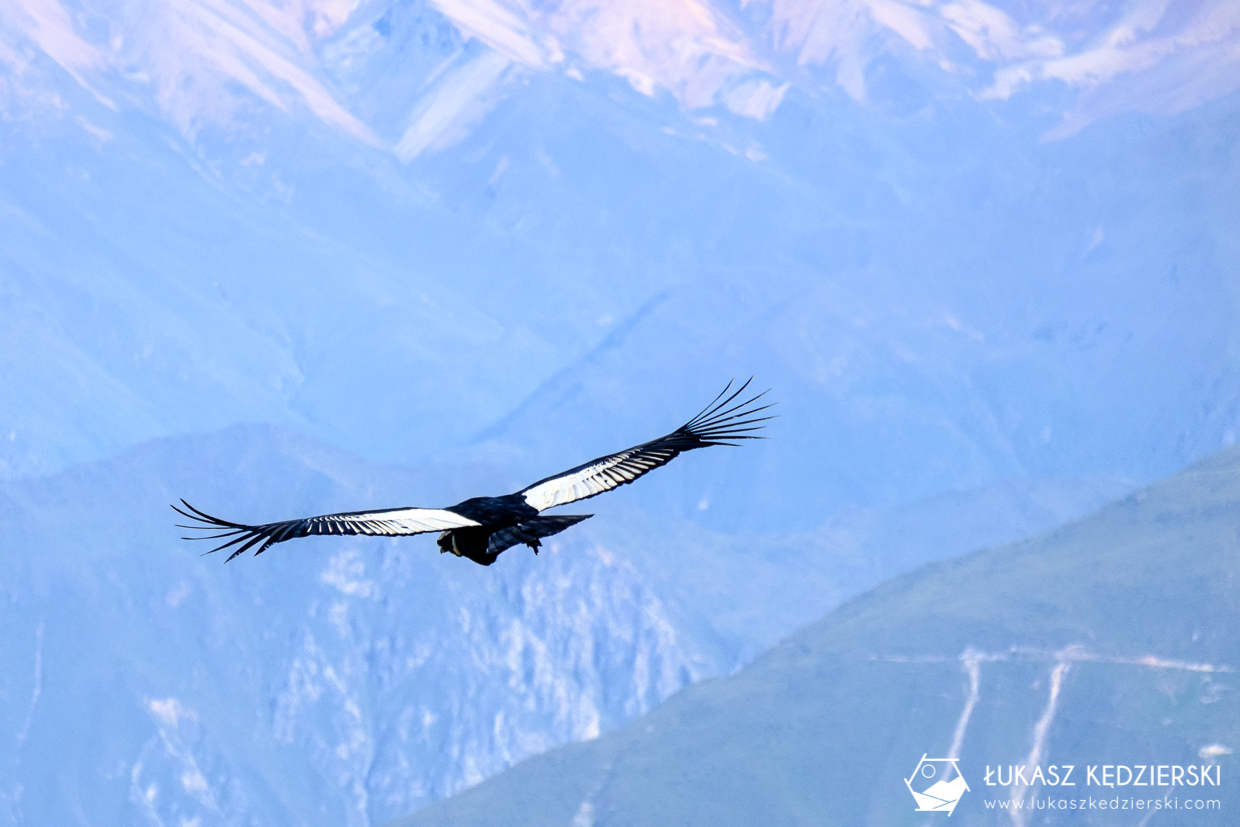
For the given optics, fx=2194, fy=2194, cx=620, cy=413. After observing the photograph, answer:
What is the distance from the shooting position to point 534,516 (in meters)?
20.0

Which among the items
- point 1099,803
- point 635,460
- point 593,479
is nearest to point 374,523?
point 593,479

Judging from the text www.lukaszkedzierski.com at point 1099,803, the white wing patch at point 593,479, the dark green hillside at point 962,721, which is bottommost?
the white wing patch at point 593,479

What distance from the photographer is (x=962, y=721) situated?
614ft

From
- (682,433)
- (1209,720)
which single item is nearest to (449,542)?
(682,433)

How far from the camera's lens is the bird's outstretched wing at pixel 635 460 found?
20.6 m

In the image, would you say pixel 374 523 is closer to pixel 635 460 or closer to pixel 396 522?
pixel 396 522

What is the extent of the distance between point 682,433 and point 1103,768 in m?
161

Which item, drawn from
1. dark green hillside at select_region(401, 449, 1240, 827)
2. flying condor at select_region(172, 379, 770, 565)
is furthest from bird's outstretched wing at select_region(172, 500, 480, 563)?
dark green hillside at select_region(401, 449, 1240, 827)

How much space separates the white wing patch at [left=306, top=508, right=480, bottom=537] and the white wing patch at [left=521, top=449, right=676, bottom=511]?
3.65ft

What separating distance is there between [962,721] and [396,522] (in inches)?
6792

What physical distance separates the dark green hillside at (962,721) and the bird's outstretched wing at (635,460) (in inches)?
6092

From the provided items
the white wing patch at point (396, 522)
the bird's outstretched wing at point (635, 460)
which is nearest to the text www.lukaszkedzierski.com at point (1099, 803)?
the bird's outstretched wing at point (635, 460)

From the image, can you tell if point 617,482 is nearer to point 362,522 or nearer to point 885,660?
point 362,522

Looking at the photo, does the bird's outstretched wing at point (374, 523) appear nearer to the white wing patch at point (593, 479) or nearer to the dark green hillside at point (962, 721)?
the white wing patch at point (593, 479)
